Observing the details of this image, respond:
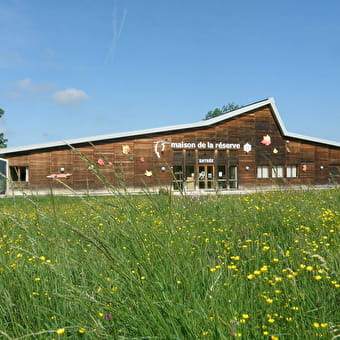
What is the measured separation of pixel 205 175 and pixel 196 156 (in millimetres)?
1848

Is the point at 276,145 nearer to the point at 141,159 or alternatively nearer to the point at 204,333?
the point at 141,159

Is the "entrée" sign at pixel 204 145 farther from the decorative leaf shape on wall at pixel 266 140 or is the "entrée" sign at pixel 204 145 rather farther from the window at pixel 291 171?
the window at pixel 291 171

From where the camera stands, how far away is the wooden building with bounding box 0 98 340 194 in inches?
933

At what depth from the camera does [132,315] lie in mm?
1829

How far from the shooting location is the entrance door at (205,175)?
2784 cm

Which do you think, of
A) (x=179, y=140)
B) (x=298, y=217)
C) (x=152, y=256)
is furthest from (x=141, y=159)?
(x=152, y=256)

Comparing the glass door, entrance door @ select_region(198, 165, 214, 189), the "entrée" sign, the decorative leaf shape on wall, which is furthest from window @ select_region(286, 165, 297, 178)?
entrance door @ select_region(198, 165, 214, 189)

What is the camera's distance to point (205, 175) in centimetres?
2800

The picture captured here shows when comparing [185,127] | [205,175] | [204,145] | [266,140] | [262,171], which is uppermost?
[185,127]

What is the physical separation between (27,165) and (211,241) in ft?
74.6

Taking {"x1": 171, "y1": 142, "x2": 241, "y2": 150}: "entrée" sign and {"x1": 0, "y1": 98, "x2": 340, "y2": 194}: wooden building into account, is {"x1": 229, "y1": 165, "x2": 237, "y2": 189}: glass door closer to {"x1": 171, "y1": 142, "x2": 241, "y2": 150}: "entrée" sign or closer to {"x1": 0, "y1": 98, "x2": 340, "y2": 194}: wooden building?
{"x1": 0, "y1": 98, "x2": 340, "y2": 194}: wooden building

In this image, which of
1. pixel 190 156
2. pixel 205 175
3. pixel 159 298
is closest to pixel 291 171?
pixel 205 175

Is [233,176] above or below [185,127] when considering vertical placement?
below

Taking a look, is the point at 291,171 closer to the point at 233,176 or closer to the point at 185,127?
the point at 233,176
